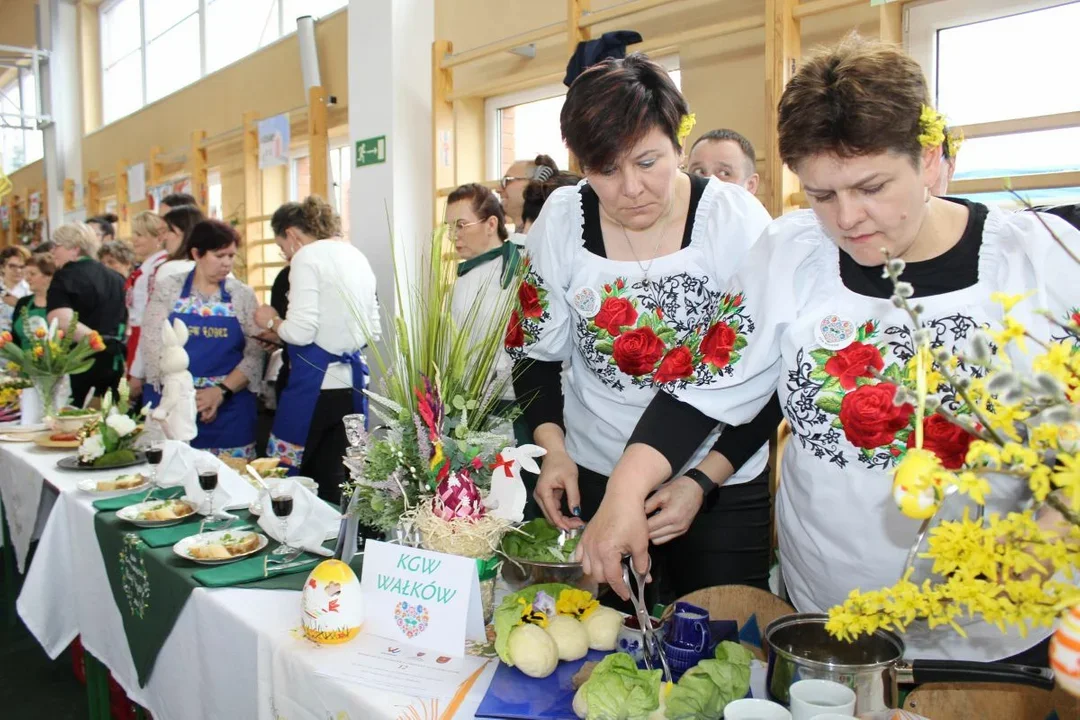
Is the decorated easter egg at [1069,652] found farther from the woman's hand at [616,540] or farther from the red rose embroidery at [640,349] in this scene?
the red rose embroidery at [640,349]

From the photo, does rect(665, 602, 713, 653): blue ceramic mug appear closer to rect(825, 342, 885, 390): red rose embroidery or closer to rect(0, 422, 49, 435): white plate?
rect(825, 342, 885, 390): red rose embroidery

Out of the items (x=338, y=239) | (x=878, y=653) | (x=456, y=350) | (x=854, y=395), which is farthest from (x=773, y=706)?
(x=338, y=239)

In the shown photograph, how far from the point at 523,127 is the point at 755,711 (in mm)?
4329

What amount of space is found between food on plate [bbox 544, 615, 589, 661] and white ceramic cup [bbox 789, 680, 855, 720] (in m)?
0.37

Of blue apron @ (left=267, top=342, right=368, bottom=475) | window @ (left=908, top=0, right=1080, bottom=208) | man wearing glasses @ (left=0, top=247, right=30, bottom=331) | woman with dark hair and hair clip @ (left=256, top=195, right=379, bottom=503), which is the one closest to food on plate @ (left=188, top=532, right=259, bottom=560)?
woman with dark hair and hair clip @ (left=256, top=195, right=379, bottom=503)

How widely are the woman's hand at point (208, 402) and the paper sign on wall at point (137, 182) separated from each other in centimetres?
640

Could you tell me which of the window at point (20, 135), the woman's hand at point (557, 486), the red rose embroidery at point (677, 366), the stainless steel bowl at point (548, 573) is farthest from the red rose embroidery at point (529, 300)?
the window at point (20, 135)

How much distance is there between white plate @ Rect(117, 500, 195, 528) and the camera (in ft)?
6.15

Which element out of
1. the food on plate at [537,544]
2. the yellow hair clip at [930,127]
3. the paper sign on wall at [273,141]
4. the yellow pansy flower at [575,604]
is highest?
the paper sign on wall at [273,141]

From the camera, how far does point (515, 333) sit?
166 cm

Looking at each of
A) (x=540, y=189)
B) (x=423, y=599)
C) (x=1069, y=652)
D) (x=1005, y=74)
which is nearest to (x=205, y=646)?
(x=423, y=599)

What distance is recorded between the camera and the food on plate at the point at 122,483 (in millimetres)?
2217

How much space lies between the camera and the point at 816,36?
311 cm

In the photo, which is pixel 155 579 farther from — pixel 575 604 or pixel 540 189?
pixel 540 189
